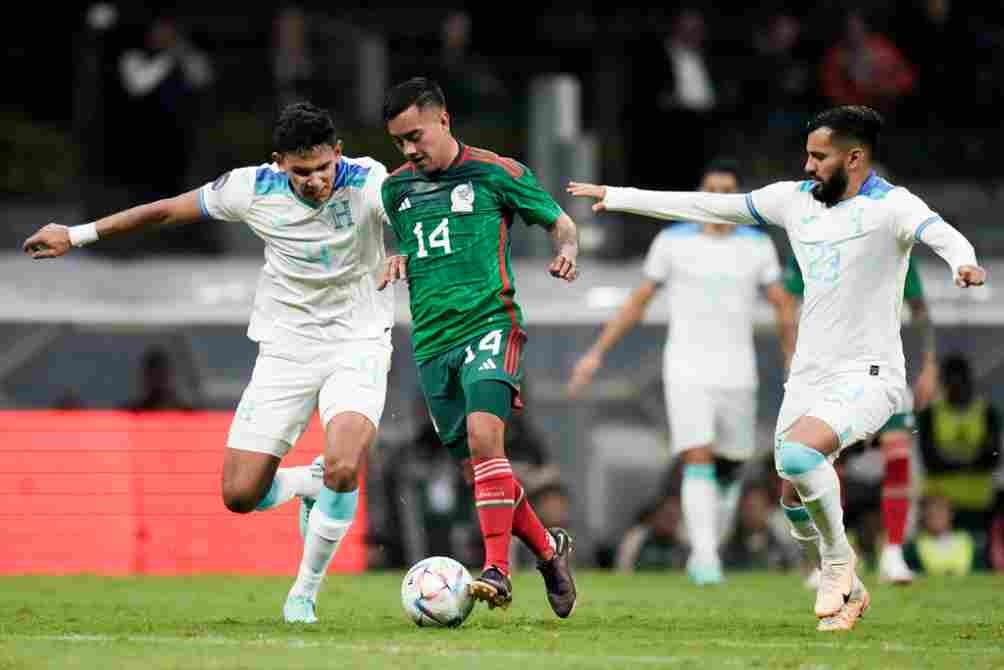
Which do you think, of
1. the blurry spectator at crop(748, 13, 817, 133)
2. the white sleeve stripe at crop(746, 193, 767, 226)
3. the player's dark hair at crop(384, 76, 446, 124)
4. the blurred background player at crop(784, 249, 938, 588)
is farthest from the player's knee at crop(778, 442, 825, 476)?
the blurry spectator at crop(748, 13, 817, 133)

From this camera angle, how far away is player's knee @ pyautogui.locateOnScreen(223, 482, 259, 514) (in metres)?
10.7

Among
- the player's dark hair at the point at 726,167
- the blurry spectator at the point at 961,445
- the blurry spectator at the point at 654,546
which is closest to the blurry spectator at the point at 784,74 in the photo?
the blurry spectator at the point at 961,445

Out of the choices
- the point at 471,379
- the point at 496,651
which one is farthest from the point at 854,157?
the point at 496,651

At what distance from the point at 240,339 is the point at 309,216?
309 inches

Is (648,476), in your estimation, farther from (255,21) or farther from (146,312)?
(255,21)

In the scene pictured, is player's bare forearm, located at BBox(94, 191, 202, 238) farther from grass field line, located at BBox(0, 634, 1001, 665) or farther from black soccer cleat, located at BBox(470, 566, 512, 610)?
black soccer cleat, located at BBox(470, 566, 512, 610)

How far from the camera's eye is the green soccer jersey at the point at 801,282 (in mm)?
13594

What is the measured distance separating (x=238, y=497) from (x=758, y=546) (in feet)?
27.9

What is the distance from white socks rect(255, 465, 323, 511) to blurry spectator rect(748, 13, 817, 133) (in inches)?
426

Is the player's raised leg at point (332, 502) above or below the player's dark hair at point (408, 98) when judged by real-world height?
below

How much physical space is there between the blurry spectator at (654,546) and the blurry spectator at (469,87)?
4.90 m

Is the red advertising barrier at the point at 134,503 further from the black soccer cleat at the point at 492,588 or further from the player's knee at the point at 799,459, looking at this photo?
the player's knee at the point at 799,459

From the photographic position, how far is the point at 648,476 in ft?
61.8

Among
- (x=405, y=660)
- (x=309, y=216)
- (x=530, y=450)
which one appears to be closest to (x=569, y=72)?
(x=530, y=450)
